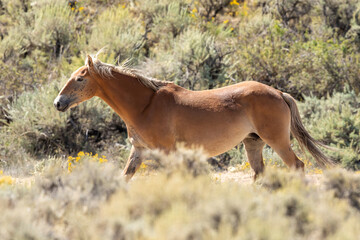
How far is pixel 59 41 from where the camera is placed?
1585 centimetres

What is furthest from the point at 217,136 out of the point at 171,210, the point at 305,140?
the point at 171,210

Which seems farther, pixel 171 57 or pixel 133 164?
pixel 171 57

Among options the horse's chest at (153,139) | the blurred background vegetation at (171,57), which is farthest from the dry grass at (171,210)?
the blurred background vegetation at (171,57)

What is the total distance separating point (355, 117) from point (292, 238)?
27.2ft

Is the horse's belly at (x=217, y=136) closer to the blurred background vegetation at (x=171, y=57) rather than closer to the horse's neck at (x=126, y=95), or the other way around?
the horse's neck at (x=126, y=95)

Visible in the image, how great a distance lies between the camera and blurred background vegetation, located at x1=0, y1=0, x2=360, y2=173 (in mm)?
11516

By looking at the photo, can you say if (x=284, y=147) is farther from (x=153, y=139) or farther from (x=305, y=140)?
(x=153, y=139)

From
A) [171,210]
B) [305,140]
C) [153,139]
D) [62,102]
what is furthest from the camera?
[305,140]

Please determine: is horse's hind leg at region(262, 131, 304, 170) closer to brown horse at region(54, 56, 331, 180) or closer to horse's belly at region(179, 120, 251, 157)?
brown horse at region(54, 56, 331, 180)

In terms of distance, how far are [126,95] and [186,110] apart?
0.86m

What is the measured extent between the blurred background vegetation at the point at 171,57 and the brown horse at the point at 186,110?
3.69m

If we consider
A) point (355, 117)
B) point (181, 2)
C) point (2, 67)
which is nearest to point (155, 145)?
point (355, 117)

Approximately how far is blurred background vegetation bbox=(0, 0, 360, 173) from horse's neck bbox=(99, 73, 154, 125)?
11.9 ft

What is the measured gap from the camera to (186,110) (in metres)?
7.14
